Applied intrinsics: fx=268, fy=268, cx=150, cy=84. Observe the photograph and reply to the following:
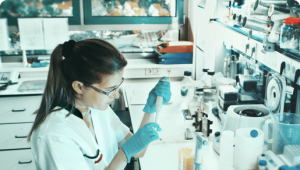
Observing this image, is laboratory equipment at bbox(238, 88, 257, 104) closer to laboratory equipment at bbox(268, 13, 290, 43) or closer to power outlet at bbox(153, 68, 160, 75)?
laboratory equipment at bbox(268, 13, 290, 43)

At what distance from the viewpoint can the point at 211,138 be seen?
1619 millimetres

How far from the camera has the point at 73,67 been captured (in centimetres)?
113

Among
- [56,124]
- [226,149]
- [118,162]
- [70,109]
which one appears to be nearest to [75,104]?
[70,109]

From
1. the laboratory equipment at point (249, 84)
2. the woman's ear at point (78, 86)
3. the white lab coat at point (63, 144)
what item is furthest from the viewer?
the laboratory equipment at point (249, 84)

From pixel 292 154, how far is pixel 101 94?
2.80 feet

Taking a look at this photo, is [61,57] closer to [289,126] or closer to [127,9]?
[289,126]

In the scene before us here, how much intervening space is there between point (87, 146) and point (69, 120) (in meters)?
0.14

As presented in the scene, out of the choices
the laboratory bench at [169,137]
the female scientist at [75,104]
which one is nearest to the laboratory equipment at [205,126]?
the laboratory bench at [169,137]

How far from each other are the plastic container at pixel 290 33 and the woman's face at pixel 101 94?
87 cm

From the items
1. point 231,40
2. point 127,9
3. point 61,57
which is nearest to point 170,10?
point 127,9

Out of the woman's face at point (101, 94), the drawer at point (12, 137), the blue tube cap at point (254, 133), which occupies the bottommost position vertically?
the drawer at point (12, 137)

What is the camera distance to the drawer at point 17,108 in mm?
2527

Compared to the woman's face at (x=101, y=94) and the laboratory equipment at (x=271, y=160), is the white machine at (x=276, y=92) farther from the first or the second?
the woman's face at (x=101, y=94)

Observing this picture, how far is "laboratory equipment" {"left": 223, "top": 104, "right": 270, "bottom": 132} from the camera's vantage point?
143 cm
